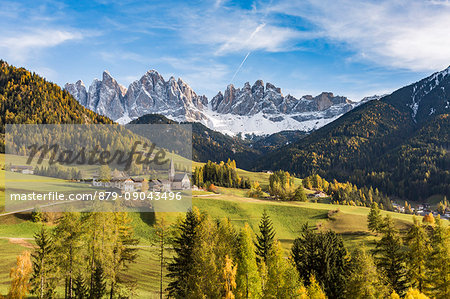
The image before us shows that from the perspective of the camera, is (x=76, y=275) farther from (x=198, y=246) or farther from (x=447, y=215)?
(x=447, y=215)

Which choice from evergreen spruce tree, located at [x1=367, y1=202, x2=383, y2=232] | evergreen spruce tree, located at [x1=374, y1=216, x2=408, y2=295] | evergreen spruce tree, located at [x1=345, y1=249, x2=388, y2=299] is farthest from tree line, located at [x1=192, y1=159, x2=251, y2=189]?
evergreen spruce tree, located at [x1=345, y1=249, x2=388, y2=299]

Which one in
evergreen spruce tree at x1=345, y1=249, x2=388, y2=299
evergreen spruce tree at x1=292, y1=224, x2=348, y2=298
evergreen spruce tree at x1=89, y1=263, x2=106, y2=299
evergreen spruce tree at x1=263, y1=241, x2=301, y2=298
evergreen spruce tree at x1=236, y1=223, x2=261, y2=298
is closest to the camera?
evergreen spruce tree at x1=345, y1=249, x2=388, y2=299

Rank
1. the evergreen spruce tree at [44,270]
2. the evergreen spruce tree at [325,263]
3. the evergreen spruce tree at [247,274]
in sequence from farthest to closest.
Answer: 1. the evergreen spruce tree at [325,263]
2. the evergreen spruce tree at [247,274]
3. the evergreen spruce tree at [44,270]

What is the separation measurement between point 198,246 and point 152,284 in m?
17.5

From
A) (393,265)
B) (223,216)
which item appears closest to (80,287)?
(393,265)

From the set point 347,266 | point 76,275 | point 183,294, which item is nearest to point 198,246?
point 183,294

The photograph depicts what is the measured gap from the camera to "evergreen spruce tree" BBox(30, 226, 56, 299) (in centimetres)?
3509

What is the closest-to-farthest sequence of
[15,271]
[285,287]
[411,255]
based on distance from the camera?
[15,271] < [285,287] < [411,255]

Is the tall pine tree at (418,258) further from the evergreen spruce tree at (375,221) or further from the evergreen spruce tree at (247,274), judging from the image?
the evergreen spruce tree at (375,221)

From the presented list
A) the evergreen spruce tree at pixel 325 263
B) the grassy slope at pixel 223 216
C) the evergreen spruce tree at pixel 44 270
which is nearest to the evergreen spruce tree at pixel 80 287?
the evergreen spruce tree at pixel 44 270

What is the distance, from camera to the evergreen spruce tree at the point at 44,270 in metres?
35.1

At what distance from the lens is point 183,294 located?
3744cm

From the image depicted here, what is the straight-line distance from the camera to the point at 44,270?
35125mm

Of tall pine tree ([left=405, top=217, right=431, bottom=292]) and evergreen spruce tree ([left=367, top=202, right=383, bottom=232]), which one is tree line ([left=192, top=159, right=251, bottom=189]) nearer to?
evergreen spruce tree ([left=367, top=202, right=383, bottom=232])
